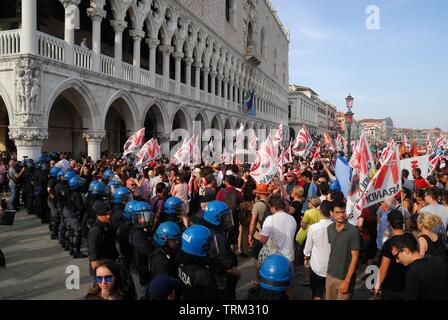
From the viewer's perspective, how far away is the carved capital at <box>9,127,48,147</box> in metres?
13.2

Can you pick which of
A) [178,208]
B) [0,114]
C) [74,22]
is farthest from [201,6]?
[178,208]

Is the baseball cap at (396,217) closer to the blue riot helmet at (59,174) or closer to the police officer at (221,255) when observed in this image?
the police officer at (221,255)

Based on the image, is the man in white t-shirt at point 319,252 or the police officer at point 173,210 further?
the police officer at point 173,210

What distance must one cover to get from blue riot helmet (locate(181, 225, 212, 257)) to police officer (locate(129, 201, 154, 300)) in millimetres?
849

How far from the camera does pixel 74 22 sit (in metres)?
15.9

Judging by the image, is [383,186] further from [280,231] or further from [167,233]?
[167,233]

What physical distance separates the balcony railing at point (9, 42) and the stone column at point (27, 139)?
2923mm

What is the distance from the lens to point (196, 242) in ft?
11.0

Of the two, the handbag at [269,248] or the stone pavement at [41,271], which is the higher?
the handbag at [269,248]

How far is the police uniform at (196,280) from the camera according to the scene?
313cm

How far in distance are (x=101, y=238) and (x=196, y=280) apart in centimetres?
208

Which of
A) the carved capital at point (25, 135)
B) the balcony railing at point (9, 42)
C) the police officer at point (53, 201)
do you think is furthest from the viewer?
the balcony railing at point (9, 42)

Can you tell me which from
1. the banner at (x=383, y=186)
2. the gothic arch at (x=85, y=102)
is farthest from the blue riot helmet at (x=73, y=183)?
→ the gothic arch at (x=85, y=102)

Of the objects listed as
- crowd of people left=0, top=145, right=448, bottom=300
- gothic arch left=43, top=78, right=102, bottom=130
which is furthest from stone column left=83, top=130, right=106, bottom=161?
crowd of people left=0, top=145, right=448, bottom=300
